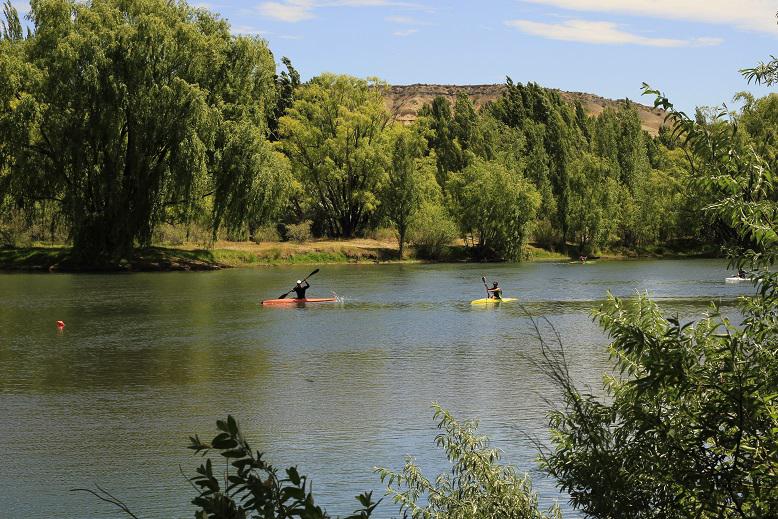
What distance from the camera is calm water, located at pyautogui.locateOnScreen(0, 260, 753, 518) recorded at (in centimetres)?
1534

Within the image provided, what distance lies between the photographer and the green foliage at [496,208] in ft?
260

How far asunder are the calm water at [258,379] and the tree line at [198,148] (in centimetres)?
831

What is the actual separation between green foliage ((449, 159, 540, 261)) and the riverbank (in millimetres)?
2447

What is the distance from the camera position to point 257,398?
848 inches

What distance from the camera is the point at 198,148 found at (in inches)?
2114

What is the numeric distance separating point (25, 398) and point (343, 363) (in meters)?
8.37

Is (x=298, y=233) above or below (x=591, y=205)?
below

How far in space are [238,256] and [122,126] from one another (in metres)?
14.8

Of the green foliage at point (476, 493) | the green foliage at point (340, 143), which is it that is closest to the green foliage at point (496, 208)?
the green foliage at point (340, 143)

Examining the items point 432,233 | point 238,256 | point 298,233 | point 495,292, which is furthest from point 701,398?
point 432,233

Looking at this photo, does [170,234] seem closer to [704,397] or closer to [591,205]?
[591,205]

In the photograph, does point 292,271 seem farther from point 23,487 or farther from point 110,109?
point 23,487

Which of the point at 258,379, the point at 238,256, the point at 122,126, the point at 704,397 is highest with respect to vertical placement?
the point at 122,126

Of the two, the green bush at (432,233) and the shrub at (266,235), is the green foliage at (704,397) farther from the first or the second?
the green bush at (432,233)
